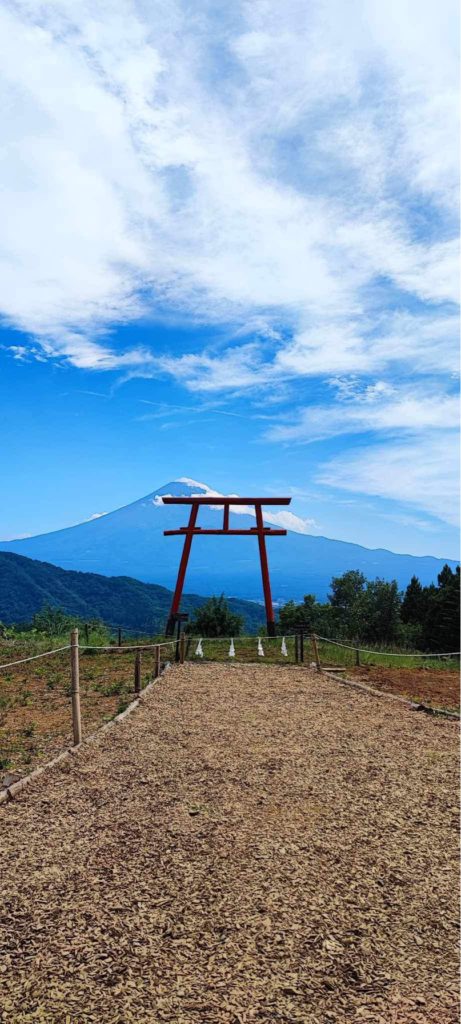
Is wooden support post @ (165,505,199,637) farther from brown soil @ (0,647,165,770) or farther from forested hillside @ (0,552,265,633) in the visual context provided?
forested hillside @ (0,552,265,633)

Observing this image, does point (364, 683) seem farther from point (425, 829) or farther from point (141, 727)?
point (425, 829)

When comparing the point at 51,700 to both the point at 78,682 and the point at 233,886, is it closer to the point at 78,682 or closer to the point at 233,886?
the point at 78,682

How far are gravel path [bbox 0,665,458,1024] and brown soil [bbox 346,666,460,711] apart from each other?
12.9 ft

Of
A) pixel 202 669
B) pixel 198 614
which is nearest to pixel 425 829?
pixel 202 669

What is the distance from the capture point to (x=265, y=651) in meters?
17.3

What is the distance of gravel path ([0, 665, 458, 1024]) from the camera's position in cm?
301

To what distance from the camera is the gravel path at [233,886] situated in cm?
301

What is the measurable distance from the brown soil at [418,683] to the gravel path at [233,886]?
3.92 m

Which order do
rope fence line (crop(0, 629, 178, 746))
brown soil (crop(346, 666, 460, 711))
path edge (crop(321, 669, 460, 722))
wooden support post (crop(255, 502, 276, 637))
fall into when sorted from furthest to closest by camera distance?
wooden support post (crop(255, 502, 276, 637)), brown soil (crop(346, 666, 460, 711)), path edge (crop(321, 669, 460, 722)), rope fence line (crop(0, 629, 178, 746))

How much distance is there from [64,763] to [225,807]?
2032 millimetres

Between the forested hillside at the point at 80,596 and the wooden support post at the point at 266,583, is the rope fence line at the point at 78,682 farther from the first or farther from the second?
the forested hillside at the point at 80,596

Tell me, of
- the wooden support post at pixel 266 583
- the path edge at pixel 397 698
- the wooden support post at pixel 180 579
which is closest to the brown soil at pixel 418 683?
the path edge at pixel 397 698

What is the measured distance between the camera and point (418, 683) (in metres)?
13.0

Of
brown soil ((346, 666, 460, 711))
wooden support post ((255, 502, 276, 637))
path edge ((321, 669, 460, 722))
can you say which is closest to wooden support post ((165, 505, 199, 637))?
wooden support post ((255, 502, 276, 637))
